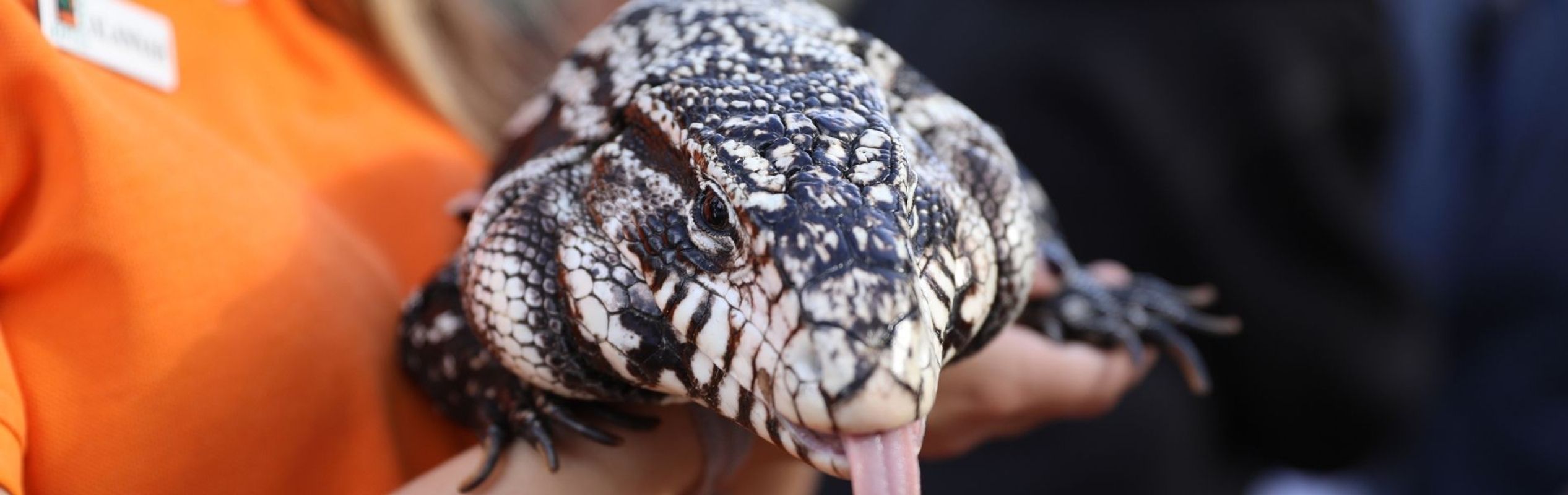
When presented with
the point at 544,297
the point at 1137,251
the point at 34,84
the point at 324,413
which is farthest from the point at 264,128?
the point at 1137,251

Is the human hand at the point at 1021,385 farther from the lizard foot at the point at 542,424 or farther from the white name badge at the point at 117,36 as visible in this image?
the white name badge at the point at 117,36

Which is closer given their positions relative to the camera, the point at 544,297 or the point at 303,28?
the point at 544,297

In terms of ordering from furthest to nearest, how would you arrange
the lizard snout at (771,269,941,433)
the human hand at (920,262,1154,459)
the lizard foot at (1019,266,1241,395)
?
the lizard foot at (1019,266,1241,395) < the human hand at (920,262,1154,459) < the lizard snout at (771,269,941,433)

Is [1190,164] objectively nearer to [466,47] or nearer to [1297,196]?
[1297,196]

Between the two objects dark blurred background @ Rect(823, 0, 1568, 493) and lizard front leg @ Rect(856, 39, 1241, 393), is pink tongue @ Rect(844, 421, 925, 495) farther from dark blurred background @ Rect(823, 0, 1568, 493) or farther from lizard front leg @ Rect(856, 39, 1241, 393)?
dark blurred background @ Rect(823, 0, 1568, 493)

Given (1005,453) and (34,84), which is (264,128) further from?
(1005,453)

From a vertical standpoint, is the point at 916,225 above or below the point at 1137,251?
above

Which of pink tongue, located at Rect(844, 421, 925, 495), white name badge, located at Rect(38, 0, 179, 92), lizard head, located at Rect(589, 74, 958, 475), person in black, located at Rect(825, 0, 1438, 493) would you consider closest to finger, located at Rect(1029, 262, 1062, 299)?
lizard head, located at Rect(589, 74, 958, 475)
